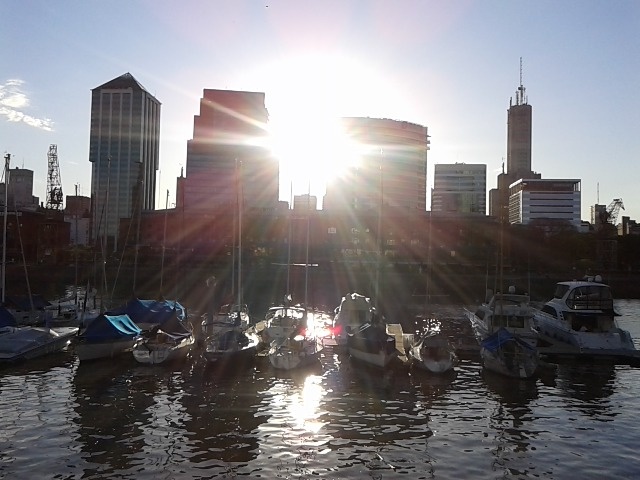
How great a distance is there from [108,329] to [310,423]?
720 inches

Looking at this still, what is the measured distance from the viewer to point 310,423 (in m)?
24.3

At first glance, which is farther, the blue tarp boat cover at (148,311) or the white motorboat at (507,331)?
the blue tarp boat cover at (148,311)

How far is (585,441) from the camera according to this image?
75.3 feet

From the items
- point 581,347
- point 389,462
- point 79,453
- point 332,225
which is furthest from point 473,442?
point 332,225

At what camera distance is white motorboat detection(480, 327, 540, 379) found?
33.5 meters

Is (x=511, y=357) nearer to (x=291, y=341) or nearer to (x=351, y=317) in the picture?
(x=291, y=341)

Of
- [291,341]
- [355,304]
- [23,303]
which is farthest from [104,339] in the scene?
[355,304]

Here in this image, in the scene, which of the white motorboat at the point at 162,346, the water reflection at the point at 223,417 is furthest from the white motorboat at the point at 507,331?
the white motorboat at the point at 162,346

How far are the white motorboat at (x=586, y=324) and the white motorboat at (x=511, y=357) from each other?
817 cm

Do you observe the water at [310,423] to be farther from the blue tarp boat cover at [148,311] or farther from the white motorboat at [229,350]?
the blue tarp boat cover at [148,311]

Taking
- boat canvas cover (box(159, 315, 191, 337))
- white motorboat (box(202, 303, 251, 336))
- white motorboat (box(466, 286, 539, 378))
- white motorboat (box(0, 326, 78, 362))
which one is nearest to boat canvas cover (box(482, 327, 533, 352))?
white motorboat (box(466, 286, 539, 378))

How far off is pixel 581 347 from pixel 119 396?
30.1m

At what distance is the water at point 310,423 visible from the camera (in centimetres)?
1956

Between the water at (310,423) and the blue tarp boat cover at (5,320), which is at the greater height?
the blue tarp boat cover at (5,320)
